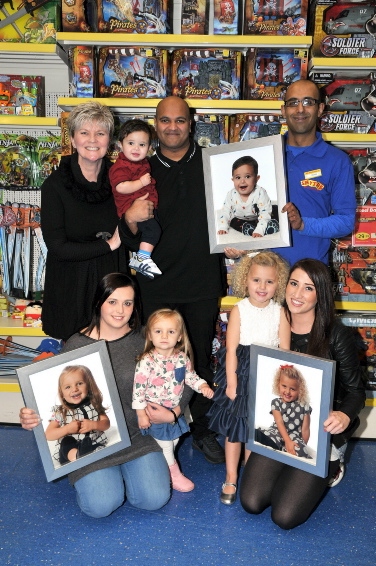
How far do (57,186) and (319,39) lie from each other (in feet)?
5.80

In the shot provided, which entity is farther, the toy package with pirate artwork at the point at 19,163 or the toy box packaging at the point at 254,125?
the toy package with pirate artwork at the point at 19,163

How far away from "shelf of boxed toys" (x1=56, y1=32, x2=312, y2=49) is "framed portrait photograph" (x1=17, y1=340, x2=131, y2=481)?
5.95 feet

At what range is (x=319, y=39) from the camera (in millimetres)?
3146

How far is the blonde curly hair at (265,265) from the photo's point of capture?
242 centimetres

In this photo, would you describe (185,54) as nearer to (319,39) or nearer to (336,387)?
(319,39)

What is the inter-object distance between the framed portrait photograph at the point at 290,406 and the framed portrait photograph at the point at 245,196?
0.56 meters

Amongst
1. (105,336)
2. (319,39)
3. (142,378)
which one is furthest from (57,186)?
(319,39)

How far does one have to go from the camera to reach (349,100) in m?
3.24

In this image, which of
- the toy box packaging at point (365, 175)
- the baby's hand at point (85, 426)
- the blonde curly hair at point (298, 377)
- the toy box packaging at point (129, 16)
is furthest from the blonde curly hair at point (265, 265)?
the toy box packaging at point (129, 16)

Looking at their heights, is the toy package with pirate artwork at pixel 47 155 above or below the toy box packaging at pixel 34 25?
below

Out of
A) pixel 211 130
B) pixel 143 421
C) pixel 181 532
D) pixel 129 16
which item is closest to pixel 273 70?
pixel 211 130

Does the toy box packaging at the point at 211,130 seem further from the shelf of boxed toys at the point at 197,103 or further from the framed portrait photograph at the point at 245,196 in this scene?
the framed portrait photograph at the point at 245,196

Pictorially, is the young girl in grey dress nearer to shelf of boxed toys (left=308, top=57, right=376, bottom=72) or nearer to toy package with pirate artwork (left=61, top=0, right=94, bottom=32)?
shelf of boxed toys (left=308, top=57, right=376, bottom=72)

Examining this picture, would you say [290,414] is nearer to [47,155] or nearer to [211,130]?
[211,130]
